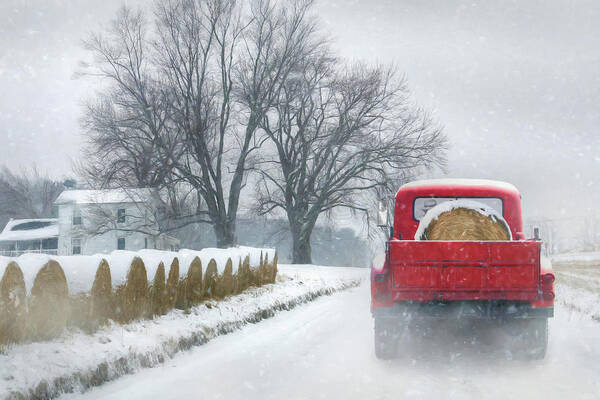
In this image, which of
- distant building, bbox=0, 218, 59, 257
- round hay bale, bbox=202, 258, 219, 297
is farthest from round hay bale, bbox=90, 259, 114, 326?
distant building, bbox=0, 218, 59, 257

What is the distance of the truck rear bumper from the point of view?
256 inches

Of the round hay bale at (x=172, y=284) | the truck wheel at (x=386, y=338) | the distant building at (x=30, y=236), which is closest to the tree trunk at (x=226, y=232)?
the round hay bale at (x=172, y=284)

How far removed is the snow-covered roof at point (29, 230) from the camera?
217 ft

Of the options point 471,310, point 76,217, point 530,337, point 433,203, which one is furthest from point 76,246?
point 530,337

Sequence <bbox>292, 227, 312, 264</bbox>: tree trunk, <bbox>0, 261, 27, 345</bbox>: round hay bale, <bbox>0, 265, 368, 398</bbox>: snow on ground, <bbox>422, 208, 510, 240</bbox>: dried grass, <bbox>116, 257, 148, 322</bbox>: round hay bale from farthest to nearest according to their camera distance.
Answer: <bbox>292, 227, 312, 264</bbox>: tree trunk < <bbox>422, 208, 510, 240</bbox>: dried grass < <bbox>116, 257, 148, 322</bbox>: round hay bale < <bbox>0, 261, 27, 345</bbox>: round hay bale < <bbox>0, 265, 368, 398</bbox>: snow on ground

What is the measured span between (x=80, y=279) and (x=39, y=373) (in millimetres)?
1664

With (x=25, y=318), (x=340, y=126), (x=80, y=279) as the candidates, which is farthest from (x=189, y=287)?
(x=340, y=126)

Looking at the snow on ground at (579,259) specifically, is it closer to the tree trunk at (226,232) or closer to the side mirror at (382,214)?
the tree trunk at (226,232)

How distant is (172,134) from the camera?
30.9 m

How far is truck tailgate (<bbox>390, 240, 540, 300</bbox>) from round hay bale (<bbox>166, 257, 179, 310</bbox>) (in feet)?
12.2

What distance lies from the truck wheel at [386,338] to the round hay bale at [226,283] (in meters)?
4.79

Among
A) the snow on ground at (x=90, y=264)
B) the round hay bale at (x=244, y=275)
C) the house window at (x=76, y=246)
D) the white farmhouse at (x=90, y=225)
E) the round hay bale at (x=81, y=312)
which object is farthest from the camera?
the house window at (x=76, y=246)

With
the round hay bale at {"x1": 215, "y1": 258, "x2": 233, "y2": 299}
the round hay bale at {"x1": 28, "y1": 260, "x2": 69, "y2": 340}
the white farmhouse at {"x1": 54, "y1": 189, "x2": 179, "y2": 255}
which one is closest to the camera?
the round hay bale at {"x1": 28, "y1": 260, "x2": 69, "y2": 340}

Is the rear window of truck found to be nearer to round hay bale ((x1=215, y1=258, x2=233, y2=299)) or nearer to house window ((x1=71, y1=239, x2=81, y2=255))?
round hay bale ((x1=215, y1=258, x2=233, y2=299))
